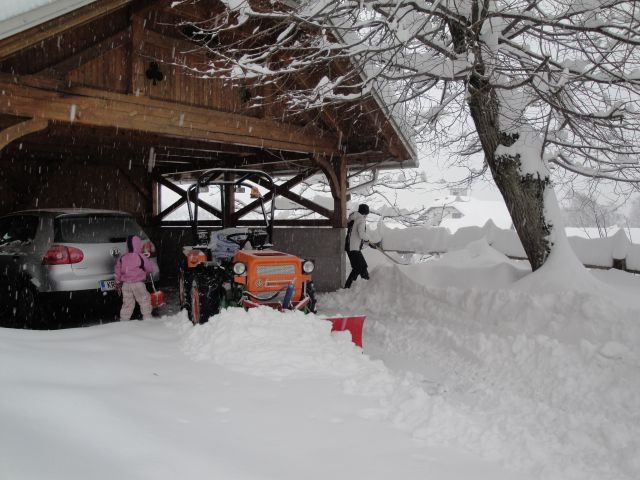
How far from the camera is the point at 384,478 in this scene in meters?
2.75

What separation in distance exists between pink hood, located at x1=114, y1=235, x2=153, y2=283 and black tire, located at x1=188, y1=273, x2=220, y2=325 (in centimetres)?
100

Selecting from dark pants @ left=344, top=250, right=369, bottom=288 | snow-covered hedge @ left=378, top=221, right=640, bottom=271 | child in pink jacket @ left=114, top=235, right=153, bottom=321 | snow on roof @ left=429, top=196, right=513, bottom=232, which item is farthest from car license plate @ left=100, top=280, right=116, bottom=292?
snow on roof @ left=429, top=196, right=513, bottom=232

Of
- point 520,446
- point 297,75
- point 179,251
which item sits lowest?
point 520,446

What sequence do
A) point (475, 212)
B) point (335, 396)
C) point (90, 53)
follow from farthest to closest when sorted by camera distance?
point (475, 212) → point (90, 53) → point (335, 396)

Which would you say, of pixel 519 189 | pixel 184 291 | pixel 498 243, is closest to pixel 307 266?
pixel 184 291

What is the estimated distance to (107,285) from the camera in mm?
6805

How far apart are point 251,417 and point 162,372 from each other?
3.75ft

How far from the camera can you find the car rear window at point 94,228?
22.0 feet

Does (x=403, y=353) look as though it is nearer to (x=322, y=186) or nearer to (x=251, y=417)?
(x=251, y=417)

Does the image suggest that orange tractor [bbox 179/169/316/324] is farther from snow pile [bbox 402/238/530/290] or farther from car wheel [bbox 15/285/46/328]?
snow pile [bbox 402/238/530/290]

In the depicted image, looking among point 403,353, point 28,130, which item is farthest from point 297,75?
point 403,353

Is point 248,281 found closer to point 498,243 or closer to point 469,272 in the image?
point 469,272

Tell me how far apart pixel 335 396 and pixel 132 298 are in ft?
12.4

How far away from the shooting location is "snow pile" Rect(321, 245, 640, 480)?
134 inches
